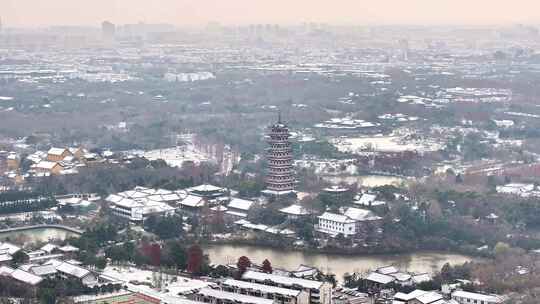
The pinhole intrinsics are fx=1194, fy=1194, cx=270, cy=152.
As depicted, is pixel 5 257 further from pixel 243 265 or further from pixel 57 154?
pixel 57 154

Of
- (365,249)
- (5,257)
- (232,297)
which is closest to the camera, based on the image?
(232,297)

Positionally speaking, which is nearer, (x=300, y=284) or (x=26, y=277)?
(x=300, y=284)

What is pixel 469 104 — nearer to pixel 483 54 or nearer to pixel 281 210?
pixel 281 210

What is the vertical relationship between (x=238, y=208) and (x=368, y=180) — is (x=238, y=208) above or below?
above

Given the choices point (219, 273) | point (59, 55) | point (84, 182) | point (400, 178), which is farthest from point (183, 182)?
point (59, 55)

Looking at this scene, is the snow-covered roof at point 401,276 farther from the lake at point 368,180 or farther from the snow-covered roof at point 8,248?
the lake at point 368,180

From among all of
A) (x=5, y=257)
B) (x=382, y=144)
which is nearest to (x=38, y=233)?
(x=5, y=257)
